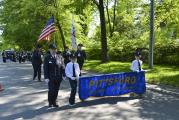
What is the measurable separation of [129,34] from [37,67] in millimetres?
46459

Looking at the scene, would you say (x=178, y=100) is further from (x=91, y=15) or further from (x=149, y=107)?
(x=91, y=15)

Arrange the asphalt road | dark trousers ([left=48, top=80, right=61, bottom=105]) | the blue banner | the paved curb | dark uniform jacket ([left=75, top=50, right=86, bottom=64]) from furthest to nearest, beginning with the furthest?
dark uniform jacket ([left=75, top=50, right=86, bottom=64]) < the paved curb < the blue banner < dark trousers ([left=48, top=80, right=61, bottom=105]) < the asphalt road

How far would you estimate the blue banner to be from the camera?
13.4 m

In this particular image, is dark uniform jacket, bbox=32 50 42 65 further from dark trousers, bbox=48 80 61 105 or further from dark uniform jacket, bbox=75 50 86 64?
dark trousers, bbox=48 80 61 105

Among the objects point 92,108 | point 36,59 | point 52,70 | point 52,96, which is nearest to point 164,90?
point 92,108

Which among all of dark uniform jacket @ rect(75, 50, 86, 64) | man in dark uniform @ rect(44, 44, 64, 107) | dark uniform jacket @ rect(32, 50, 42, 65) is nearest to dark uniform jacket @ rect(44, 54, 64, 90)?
man in dark uniform @ rect(44, 44, 64, 107)

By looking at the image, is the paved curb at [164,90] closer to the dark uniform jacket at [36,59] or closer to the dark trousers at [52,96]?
the dark trousers at [52,96]

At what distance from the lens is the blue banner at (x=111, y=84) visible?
44.1 ft


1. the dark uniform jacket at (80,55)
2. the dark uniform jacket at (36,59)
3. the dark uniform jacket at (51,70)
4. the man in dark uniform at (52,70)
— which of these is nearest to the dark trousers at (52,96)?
the man in dark uniform at (52,70)

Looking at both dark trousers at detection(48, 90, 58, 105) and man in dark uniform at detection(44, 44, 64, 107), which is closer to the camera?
man in dark uniform at detection(44, 44, 64, 107)

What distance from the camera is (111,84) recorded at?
46.4 feet

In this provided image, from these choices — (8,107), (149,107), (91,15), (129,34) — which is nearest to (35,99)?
(8,107)

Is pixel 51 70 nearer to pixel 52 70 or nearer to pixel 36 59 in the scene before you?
pixel 52 70

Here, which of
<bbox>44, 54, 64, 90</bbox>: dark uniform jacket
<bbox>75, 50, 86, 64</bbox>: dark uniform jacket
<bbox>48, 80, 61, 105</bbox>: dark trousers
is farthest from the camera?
<bbox>75, 50, 86, 64</bbox>: dark uniform jacket
